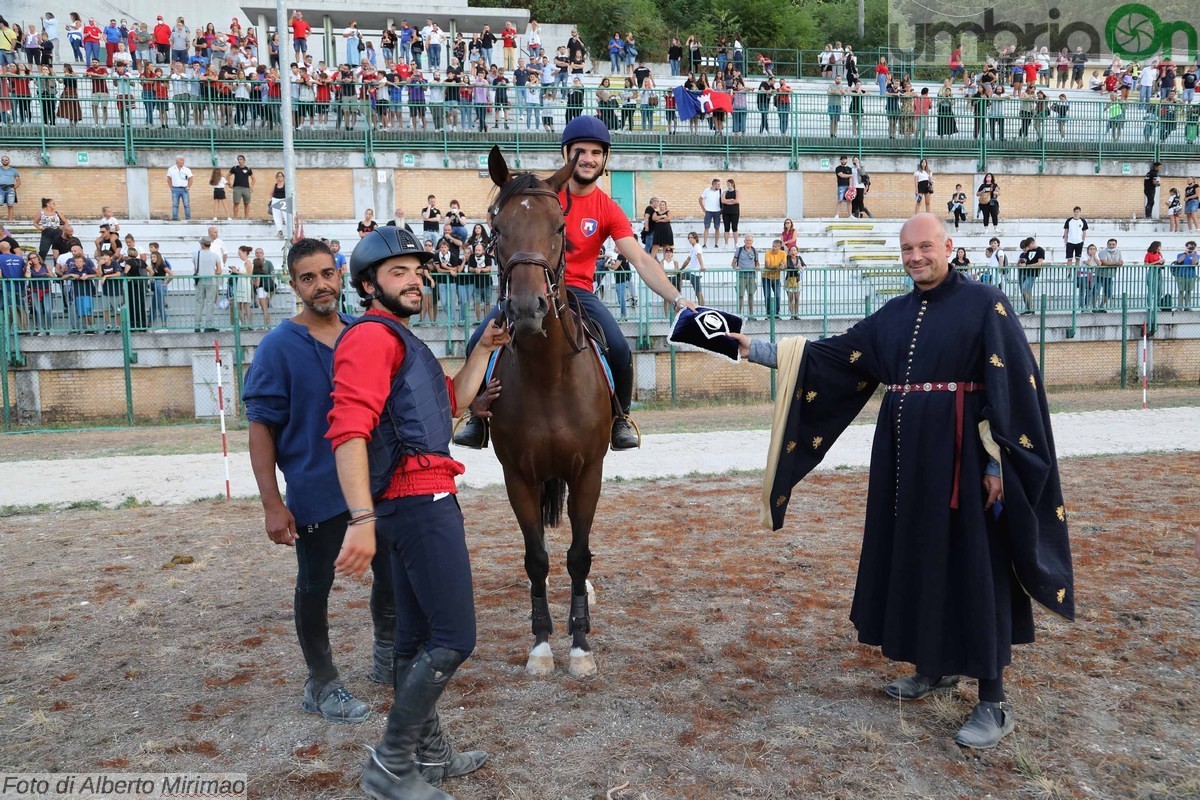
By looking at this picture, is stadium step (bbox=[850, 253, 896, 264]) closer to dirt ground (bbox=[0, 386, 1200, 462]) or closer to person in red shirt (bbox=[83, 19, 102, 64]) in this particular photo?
dirt ground (bbox=[0, 386, 1200, 462])

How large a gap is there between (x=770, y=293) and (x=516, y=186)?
15624mm

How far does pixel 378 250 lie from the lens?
386cm

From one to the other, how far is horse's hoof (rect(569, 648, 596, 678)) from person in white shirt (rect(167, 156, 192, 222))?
887 inches

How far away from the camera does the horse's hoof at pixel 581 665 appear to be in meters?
5.41

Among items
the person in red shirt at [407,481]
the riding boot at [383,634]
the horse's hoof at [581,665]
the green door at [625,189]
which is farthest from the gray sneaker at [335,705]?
the green door at [625,189]

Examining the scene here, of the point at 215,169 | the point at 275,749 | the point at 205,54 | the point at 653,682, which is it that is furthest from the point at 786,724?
the point at 205,54

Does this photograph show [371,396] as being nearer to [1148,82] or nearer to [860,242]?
[860,242]

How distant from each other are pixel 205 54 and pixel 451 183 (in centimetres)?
772

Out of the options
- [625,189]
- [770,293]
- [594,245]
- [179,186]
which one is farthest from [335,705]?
[625,189]

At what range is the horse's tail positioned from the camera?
20.7ft

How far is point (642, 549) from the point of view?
322 inches

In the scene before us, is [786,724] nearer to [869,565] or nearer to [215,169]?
[869,565]

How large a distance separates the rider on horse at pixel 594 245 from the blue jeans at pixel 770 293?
46.3ft

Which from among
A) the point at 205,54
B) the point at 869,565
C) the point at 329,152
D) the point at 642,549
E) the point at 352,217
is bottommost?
the point at 642,549
